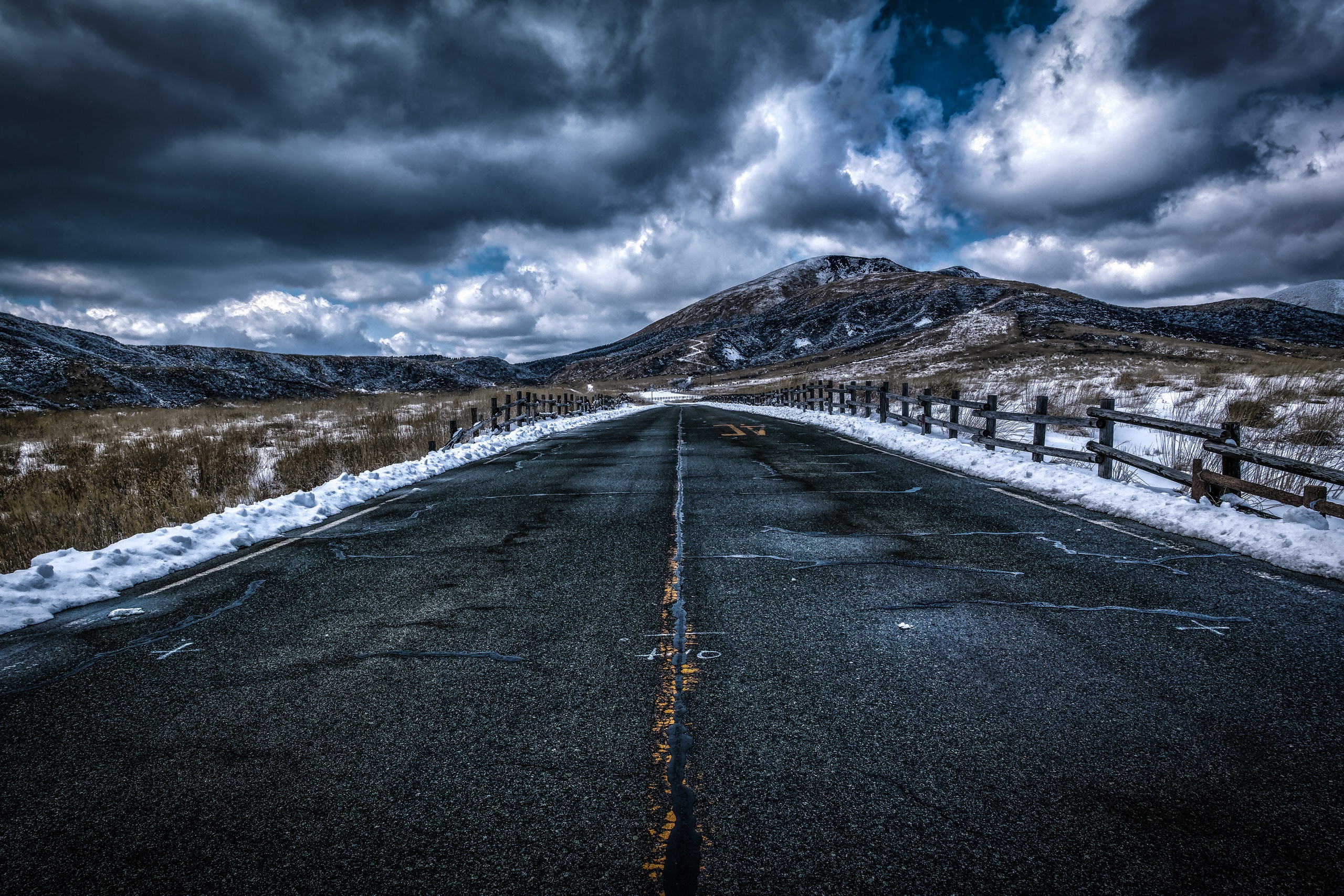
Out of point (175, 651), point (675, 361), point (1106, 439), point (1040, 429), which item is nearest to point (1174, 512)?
point (1106, 439)

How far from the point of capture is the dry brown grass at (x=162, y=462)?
7.41 meters

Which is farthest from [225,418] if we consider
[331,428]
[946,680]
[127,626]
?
[946,680]

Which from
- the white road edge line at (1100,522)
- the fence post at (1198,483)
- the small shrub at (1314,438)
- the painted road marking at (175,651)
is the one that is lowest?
the painted road marking at (175,651)

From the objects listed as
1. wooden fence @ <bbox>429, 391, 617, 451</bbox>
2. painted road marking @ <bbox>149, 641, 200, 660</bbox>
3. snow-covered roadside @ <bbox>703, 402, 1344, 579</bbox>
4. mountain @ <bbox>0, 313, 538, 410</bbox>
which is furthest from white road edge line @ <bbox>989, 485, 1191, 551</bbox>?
mountain @ <bbox>0, 313, 538, 410</bbox>

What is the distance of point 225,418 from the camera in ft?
79.4

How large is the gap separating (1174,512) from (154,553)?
991 centimetres

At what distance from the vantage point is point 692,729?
2635mm

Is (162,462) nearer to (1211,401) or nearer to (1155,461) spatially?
(1155,461)

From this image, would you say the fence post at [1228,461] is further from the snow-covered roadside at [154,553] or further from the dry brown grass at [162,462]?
the dry brown grass at [162,462]

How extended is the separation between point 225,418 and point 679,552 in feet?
84.9

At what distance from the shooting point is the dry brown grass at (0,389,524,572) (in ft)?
24.3

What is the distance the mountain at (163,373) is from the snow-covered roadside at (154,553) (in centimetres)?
3813

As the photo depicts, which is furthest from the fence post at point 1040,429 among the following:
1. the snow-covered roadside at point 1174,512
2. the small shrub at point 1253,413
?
the small shrub at point 1253,413

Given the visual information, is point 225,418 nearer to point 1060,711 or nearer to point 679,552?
point 679,552
